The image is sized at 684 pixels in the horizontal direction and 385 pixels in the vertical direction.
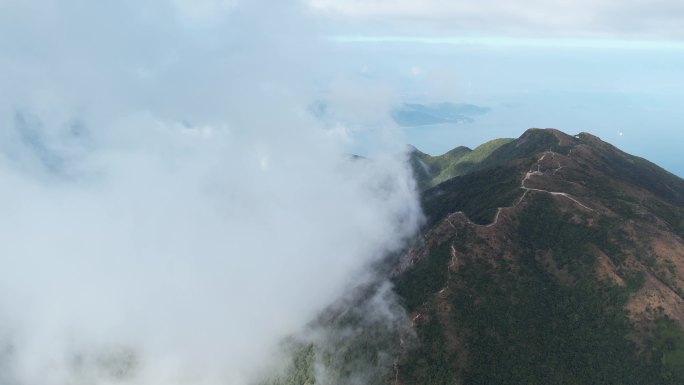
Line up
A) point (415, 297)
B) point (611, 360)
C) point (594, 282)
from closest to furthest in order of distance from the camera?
point (611, 360)
point (594, 282)
point (415, 297)

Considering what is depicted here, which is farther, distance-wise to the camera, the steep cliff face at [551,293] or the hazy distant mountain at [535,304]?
the hazy distant mountain at [535,304]

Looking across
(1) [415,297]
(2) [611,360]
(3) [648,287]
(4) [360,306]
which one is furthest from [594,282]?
(4) [360,306]

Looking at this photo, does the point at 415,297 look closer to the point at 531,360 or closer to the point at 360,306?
the point at 360,306

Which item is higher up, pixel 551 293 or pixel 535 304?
pixel 535 304

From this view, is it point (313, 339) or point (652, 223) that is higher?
point (652, 223)

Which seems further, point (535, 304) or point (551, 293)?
point (551, 293)
